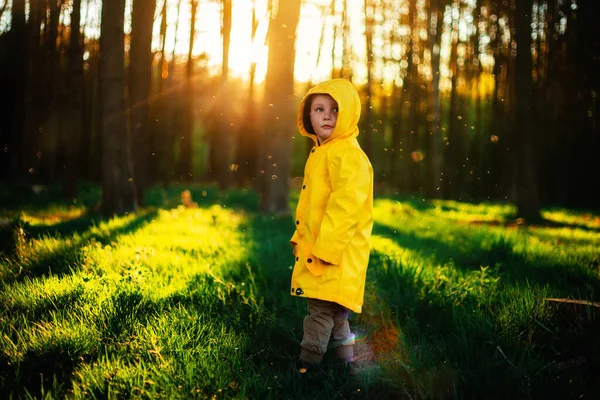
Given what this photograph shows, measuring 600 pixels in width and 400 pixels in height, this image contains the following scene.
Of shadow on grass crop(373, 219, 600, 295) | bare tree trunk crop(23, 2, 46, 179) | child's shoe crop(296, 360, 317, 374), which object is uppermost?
bare tree trunk crop(23, 2, 46, 179)

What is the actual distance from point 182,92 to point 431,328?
23.3m

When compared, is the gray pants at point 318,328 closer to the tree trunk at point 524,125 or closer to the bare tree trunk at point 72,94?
the tree trunk at point 524,125

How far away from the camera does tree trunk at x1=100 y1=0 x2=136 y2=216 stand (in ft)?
29.0

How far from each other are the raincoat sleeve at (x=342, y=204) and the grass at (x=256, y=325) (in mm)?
807

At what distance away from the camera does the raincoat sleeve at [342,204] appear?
Result: 2.93 metres

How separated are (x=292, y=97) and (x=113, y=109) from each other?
3.80 meters

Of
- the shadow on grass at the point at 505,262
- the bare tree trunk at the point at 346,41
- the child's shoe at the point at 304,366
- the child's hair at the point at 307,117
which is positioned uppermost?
the bare tree trunk at the point at 346,41

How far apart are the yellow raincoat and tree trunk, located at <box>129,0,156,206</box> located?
8.97 metres

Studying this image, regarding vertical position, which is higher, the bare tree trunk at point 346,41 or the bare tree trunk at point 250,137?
the bare tree trunk at point 346,41

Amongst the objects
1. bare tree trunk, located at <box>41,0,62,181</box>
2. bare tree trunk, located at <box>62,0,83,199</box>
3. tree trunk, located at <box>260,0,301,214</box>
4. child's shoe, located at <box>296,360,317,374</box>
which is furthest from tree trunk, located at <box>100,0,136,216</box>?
child's shoe, located at <box>296,360,317,374</box>

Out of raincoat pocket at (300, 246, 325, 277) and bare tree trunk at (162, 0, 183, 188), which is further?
bare tree trunk at (162, 0, 183, 188)

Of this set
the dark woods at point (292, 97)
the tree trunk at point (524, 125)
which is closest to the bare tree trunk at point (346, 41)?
the dark woods at point (292, 97)

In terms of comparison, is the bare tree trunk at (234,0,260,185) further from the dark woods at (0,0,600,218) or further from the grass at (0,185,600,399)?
the grass at (0,185,600,399)

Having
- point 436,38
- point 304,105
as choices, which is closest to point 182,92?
point 436,38
